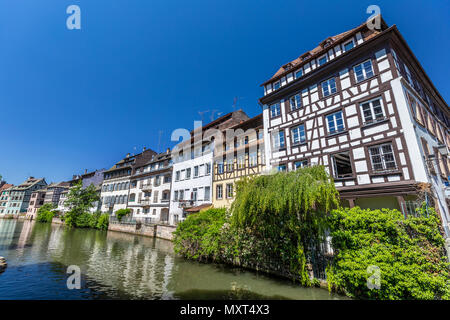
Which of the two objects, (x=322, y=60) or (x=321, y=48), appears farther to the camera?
(x=321, y=48)

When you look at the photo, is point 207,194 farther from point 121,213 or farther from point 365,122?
point 121,213

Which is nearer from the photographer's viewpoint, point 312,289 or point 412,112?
point 312,289

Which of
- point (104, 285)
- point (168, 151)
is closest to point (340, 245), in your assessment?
point (104, 285)

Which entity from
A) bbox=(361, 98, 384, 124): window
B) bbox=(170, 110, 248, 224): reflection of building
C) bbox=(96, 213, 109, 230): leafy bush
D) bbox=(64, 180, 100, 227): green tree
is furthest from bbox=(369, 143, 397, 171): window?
bbox=(64, 180, 100, 227): green tree

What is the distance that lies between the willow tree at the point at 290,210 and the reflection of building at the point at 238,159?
812 cm

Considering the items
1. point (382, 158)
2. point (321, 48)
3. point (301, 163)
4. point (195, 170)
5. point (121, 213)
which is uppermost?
point (321, 48)

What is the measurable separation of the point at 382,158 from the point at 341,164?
253cm

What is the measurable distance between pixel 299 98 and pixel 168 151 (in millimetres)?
23927

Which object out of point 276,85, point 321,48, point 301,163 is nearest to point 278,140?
point 301,163

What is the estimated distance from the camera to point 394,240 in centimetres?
690

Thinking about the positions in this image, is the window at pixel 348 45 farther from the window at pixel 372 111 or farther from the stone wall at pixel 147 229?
the stone wall at pixel 147 229

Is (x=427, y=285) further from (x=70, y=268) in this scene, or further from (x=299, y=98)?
(x=70, y=268)

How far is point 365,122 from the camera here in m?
11.3

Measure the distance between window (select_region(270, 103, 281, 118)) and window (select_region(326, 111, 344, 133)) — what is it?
4039mm
